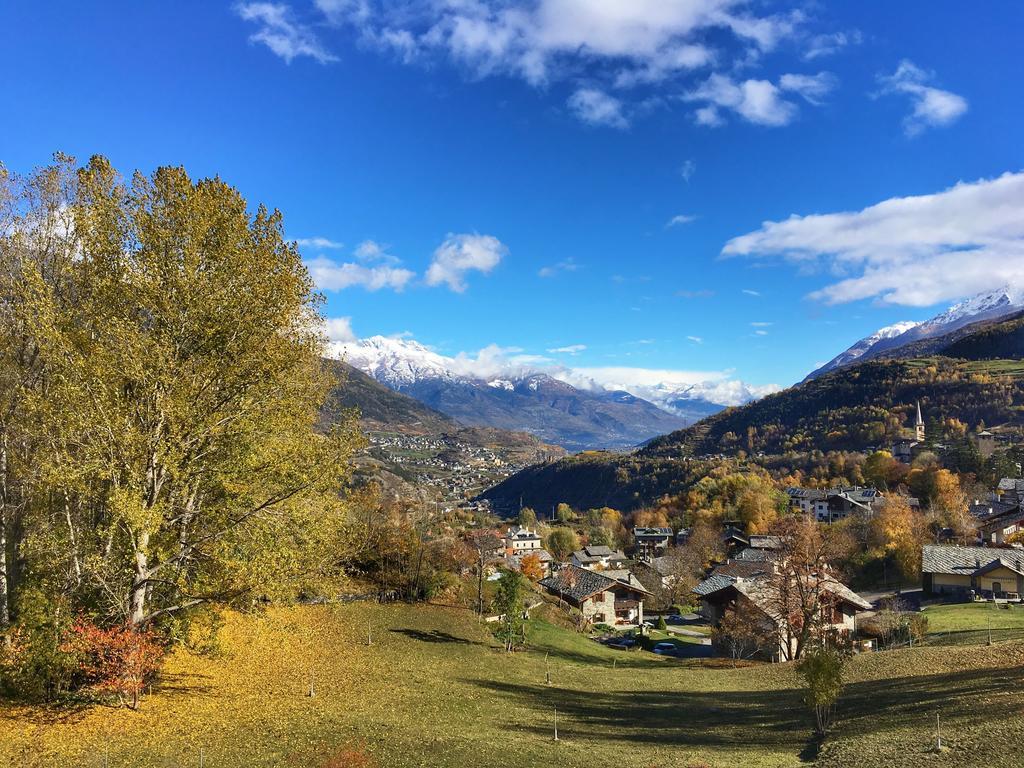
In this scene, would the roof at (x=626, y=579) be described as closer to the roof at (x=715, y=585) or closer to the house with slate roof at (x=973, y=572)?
the roof at (x=715, y=585)

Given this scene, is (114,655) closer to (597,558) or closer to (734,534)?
(597,558)

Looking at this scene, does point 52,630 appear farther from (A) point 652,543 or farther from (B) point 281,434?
(A) point 652,543

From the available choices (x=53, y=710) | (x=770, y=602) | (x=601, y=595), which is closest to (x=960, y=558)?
(x=770, y=602)

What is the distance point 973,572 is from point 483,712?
214ft

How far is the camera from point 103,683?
64.0 feet

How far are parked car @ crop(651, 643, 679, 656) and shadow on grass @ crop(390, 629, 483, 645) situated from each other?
84.4 ft

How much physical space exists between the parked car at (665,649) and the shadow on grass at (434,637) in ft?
84.4

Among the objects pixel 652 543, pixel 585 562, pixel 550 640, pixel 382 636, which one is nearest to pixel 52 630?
pixel 382 636

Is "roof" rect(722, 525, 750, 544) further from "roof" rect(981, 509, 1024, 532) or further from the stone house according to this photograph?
the stone house

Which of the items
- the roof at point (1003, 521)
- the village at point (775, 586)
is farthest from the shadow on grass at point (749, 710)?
the roof at point (1003, 521)

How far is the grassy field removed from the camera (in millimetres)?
17875

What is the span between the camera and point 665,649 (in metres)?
58.8

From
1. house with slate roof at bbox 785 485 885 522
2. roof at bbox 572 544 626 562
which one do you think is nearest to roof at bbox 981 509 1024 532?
house with slate roof at bbox 785 485 885 522

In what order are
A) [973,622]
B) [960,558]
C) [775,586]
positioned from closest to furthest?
1. [775,586]
2. [973,622]
3. [960,558]
